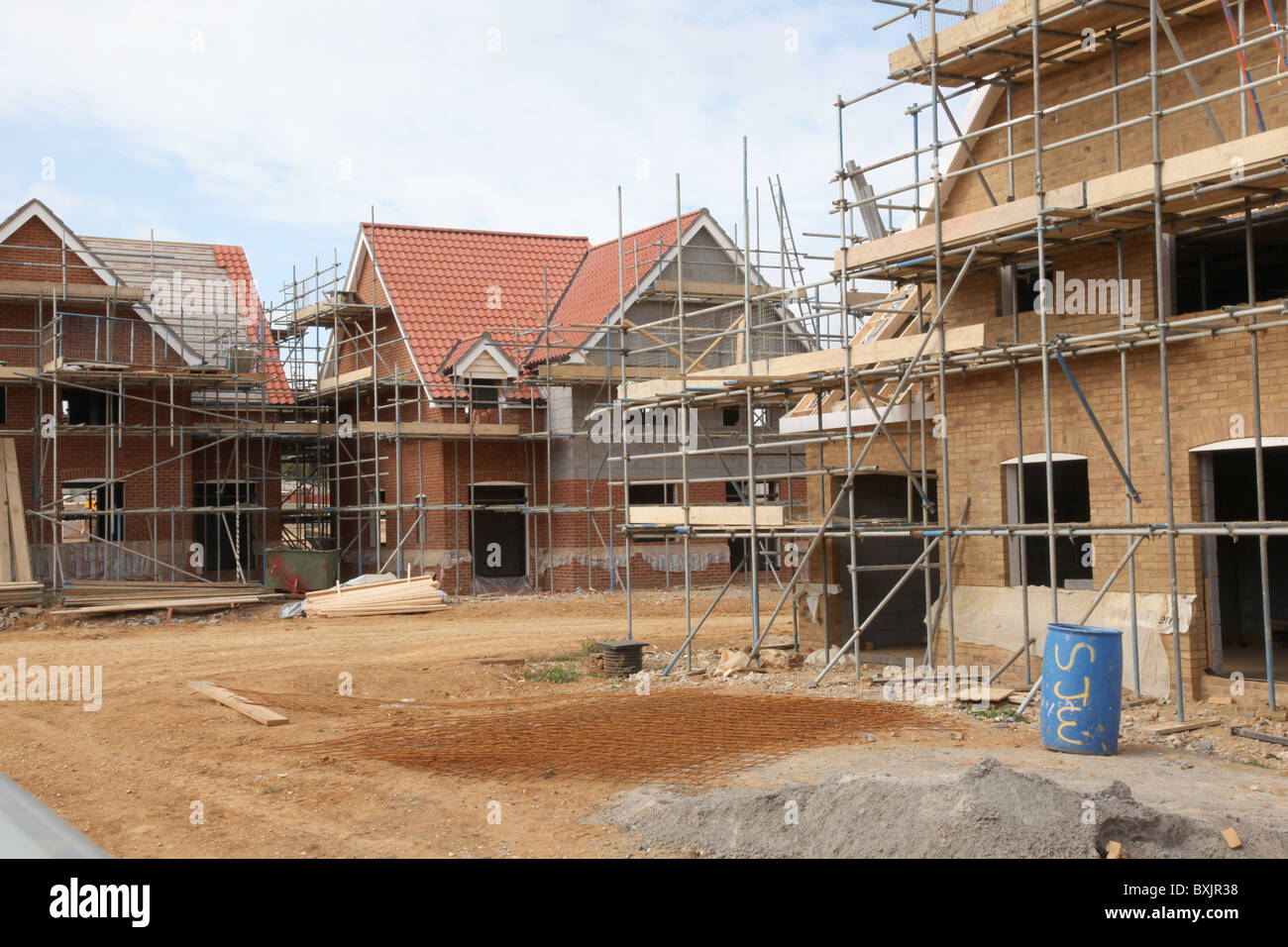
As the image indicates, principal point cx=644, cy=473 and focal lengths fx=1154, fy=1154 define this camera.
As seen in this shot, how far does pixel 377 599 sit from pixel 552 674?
9.09 m

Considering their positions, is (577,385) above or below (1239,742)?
above

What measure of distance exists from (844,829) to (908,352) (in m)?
7.49

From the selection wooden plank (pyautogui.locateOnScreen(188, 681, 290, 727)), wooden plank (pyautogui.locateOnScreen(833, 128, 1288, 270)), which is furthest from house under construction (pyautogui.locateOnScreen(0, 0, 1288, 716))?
wooden plank (pyautogui.locateOnScreen(188, 681, 290, 727))

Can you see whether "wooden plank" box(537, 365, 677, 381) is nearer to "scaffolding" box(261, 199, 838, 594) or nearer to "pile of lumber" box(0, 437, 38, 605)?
"scaffolding" box(261, 199, 838, 594)

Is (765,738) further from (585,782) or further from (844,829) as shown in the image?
(844,829)

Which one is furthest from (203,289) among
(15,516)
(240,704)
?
(240,704)

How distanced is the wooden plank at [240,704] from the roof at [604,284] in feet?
50.0

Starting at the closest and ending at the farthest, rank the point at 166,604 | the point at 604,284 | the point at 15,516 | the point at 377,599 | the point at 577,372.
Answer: the point at 166,604
the point at 377,599
the point at 15,516
the point at 577,372
the point at 604,284

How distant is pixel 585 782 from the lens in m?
9.01

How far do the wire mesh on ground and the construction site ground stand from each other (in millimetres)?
61

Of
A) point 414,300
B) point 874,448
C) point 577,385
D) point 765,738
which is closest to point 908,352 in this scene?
point 874,448

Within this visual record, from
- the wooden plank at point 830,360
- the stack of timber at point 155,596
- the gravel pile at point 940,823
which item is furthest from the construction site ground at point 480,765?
the stack of timber at point 155,596

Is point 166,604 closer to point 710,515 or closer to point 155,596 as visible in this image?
point 155,596

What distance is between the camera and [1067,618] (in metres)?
12.6
